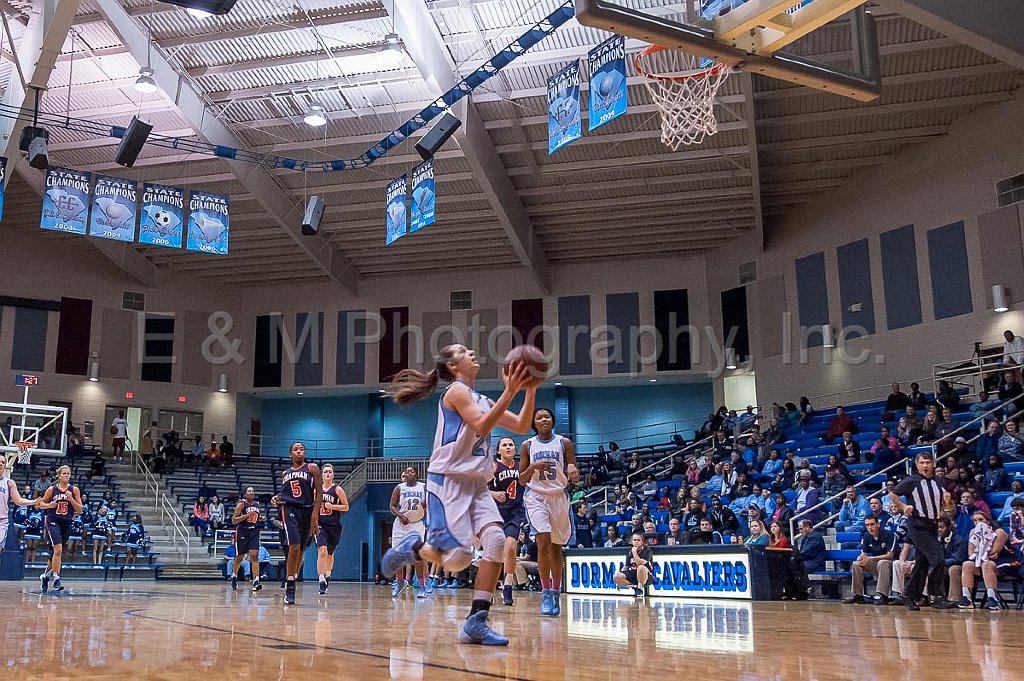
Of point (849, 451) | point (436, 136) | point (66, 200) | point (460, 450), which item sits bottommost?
point (460, 450)

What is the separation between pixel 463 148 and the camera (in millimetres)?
20906

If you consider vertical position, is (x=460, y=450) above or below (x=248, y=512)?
above

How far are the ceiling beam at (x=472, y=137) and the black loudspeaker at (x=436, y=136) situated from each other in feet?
2.88

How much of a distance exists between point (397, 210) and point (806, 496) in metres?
9.96

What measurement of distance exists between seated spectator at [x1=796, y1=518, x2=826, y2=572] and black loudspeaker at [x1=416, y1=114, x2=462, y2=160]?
32.0ft

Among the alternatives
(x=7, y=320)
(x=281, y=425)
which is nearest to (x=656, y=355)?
(x=281, y=425)

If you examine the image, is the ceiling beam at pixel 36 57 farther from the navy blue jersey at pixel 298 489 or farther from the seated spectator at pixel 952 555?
the seated spectator at pixel 952 555

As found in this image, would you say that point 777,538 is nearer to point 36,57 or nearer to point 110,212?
point 110,212

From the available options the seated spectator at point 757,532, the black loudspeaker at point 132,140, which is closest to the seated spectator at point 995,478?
the seated spectator at point 757,532

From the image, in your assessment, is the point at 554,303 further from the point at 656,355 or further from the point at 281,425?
the point at 281,425

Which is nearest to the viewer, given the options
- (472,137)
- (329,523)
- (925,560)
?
(925,560)

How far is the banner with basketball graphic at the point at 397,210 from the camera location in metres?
19.7

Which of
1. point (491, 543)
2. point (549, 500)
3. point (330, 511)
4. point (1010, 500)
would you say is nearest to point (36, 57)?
point (330, 511)

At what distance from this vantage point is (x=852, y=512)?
14.8 m
